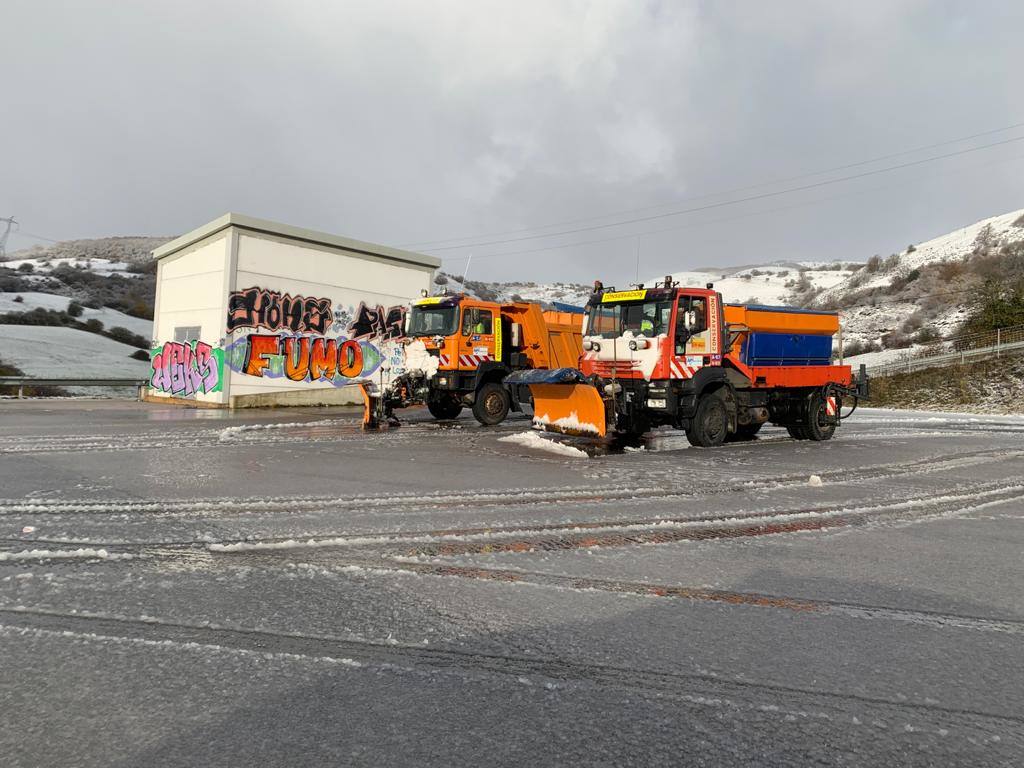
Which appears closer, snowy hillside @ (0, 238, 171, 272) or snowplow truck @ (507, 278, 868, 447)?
snowplow truck @ (507, 278, 868, 447)

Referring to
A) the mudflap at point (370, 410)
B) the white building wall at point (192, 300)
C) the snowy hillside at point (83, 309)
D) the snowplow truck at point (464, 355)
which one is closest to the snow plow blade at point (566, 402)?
the snowplow truck at point (464, 355)

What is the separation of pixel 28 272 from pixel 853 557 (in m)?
70.1

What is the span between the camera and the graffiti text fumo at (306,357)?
22.6 metres

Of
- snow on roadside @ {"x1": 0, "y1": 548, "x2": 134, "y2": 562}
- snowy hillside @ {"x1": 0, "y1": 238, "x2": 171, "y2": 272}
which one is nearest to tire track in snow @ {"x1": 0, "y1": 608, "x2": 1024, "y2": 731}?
snow on roadside @ {"x1": 0, "y1": 548, "x2": 134, "y2": 562}

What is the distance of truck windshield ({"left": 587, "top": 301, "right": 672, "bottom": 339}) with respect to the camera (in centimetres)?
1157

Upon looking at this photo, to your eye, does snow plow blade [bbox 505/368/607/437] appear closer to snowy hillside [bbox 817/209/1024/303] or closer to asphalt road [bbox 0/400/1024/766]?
asphalt road [bbox 0/400/1024/766]

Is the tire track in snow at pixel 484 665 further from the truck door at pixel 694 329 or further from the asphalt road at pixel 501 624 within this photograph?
the truck door at pixel 694 329

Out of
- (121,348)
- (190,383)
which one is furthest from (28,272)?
(190,383)

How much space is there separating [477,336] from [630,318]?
4.42 metres

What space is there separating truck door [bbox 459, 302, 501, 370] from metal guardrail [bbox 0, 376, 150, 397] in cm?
1726

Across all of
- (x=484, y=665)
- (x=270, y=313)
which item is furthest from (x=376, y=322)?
(x=484, y=665)

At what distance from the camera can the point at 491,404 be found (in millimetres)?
15414

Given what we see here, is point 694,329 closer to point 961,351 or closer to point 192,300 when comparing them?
point 192,300

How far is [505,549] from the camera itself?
484 cm
